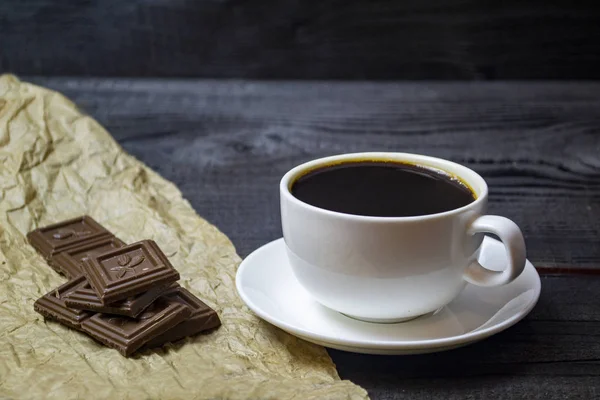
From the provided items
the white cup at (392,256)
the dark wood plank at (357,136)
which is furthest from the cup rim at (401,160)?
the dark wood plank at (357,136)

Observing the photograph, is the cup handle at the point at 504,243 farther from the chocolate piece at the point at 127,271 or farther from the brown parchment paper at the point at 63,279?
the chocolate piece at the point at 127,271

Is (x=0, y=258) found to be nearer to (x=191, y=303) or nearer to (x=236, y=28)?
(x=191, y=303)

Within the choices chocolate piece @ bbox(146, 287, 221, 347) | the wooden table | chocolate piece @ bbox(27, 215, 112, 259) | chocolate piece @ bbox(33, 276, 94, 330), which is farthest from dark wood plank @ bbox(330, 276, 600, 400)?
chocolate piece @ bbox(27, 215, 112, 259)

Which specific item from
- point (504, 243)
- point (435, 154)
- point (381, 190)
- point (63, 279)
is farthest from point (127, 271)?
point (435, 154)

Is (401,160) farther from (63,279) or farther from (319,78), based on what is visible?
(319,78)

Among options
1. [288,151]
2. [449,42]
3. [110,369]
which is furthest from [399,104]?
[110,369]
